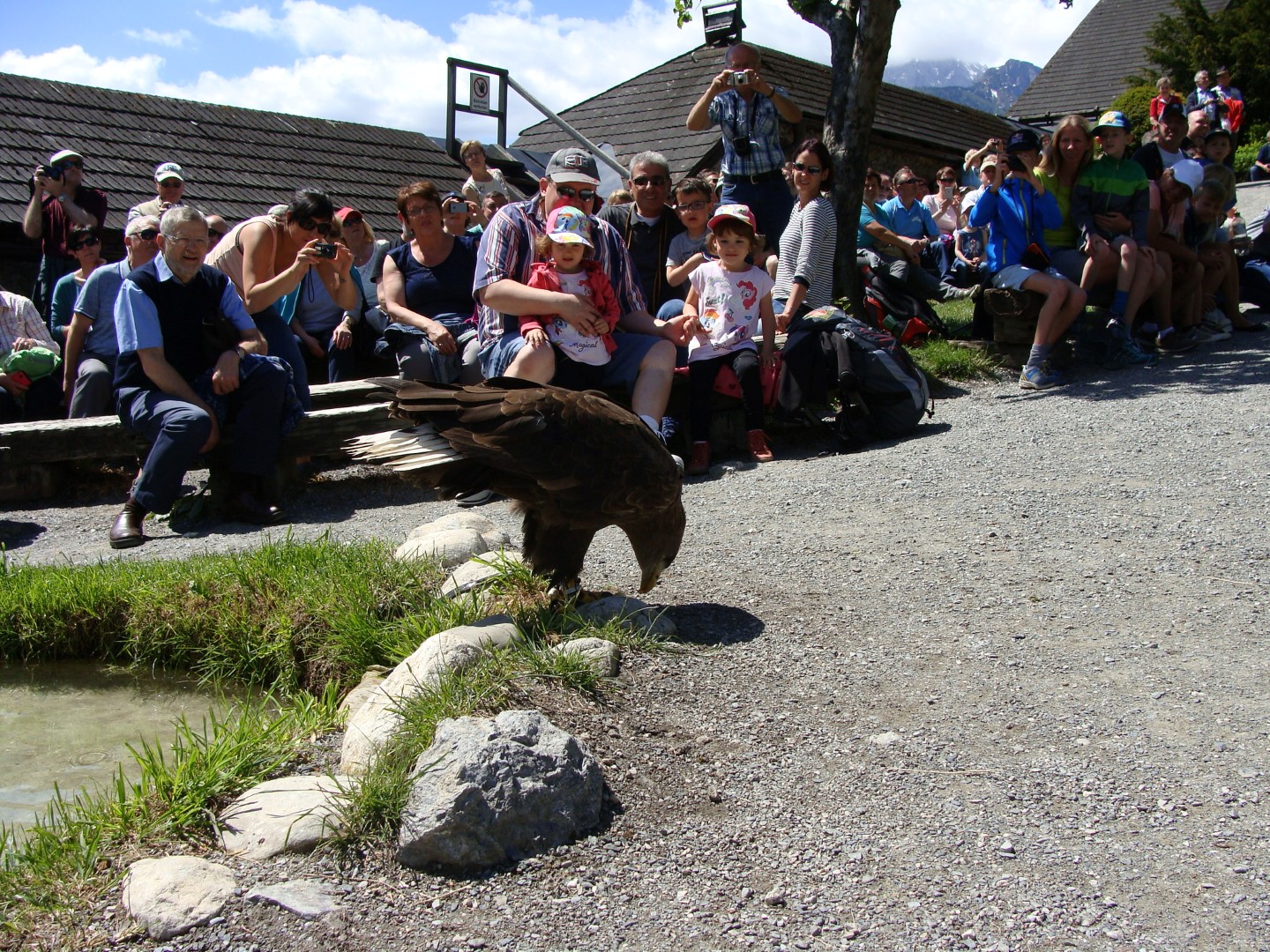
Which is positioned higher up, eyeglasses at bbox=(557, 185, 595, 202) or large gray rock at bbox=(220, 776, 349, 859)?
eyeglasses at bbox=(557, 185, 595, 202)

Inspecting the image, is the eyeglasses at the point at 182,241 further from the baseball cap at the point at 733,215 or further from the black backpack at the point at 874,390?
the black backpack at the point at 874,390

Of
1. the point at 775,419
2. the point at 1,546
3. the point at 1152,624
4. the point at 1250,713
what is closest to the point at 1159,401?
the point at 775,419

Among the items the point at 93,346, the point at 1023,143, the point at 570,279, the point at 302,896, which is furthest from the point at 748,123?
the point at 302,896

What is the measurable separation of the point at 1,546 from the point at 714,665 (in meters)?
4.24

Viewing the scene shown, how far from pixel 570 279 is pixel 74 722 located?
3493 mm

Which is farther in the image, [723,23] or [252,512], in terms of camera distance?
[723,23]

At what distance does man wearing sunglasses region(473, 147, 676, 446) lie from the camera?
6.21 metres

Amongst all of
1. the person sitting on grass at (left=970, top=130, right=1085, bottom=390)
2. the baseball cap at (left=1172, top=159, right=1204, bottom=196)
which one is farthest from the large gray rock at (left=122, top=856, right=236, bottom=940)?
the baseball cap at (left=1172, top=159, right=1204, bottom=196)

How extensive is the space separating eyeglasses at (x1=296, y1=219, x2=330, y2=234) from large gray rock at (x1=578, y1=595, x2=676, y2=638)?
4.40m

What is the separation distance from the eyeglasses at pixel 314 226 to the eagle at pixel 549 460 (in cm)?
361

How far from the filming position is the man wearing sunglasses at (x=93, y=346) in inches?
304

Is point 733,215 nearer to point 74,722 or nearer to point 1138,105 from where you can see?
point 74,722

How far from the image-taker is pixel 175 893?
2.68m

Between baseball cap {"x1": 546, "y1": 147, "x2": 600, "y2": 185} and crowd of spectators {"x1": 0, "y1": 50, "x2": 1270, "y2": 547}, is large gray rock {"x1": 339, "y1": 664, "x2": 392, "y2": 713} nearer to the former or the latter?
crowd of spectators {"x1": 0, "y1": 50, "x2": 1270, "y2": 547}
